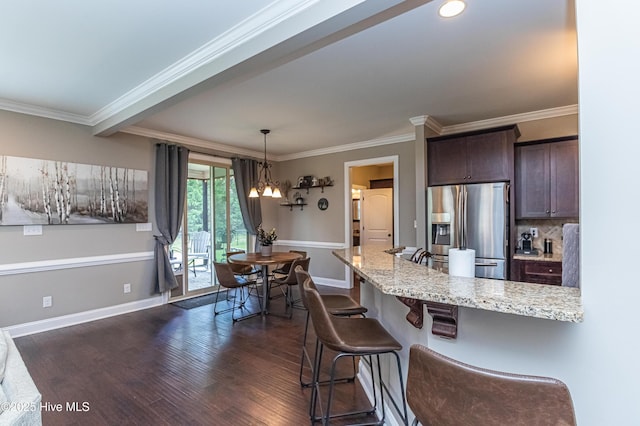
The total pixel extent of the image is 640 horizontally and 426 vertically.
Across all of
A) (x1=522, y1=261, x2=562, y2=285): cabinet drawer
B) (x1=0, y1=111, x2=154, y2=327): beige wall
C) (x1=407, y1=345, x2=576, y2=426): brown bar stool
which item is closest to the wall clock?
(x1=0, y1=111, x2=154, y2=327): beige wall

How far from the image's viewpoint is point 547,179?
365 centimetres

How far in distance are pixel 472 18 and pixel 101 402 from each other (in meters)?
3.74

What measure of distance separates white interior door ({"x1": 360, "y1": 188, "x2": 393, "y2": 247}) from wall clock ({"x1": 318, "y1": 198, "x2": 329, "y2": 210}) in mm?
1244

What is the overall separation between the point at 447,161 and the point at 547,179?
3.66 feet

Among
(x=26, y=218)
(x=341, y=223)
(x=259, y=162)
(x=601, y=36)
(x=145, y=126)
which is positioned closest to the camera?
(x=601, y=36)

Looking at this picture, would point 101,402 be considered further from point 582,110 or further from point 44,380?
point 582,110

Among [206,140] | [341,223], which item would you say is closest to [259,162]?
[206,140]

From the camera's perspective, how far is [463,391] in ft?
2.82

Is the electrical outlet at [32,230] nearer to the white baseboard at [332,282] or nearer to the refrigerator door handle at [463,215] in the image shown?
the white baseboard at [332,282]

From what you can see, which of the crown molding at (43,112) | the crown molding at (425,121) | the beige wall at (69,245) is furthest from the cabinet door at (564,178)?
the crown molding at (43,112)

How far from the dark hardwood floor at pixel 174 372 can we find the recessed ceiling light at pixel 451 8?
2.72 metres

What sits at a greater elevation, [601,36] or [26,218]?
[601,36]

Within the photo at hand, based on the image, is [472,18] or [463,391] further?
[472,18]

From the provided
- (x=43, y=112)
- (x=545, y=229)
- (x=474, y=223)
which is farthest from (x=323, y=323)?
(x=43, y=112)
